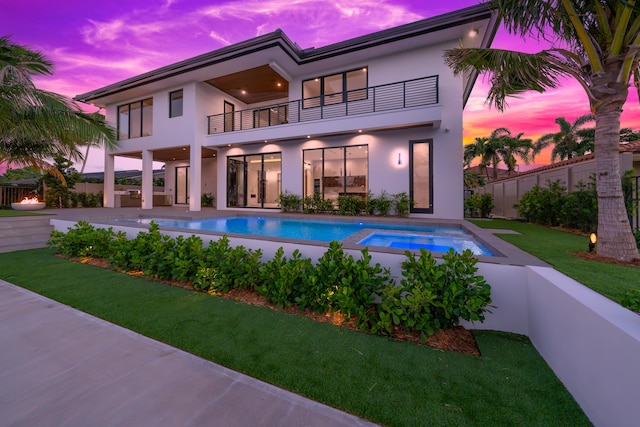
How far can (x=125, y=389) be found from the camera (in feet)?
6.36

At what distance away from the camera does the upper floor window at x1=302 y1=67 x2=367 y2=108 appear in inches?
466

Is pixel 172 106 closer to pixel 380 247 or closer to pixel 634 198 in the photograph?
pixel 380 247

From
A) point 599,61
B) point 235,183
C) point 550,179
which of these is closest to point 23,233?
point 235,183

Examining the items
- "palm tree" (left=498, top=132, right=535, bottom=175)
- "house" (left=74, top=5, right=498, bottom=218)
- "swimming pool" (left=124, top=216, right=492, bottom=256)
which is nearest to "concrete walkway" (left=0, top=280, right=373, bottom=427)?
"swimming pool" (left=124, top=216, right=492, bottom=256)

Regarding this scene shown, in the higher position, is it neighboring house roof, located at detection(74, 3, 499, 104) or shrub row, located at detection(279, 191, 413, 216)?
neighboring house roof, located at detection(74, 3, 499, 104)

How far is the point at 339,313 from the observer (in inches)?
131

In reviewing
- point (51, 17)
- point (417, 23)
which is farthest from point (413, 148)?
point (51, 17)

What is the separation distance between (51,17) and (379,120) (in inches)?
567

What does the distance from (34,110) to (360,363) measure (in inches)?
349

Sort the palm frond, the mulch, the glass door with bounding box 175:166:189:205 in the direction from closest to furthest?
the mulch
the palm frond
the glass door with bounding box 175:166:189:205

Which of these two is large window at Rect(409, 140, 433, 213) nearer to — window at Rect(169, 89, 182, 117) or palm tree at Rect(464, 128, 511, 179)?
window at Rect(169, 89, 182, 117)

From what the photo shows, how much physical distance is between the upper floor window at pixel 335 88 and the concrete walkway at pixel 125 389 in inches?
443

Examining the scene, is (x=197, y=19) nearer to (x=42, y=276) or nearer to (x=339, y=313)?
(x=42, y=276)

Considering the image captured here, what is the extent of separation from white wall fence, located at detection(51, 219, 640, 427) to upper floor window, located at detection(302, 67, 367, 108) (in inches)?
405
